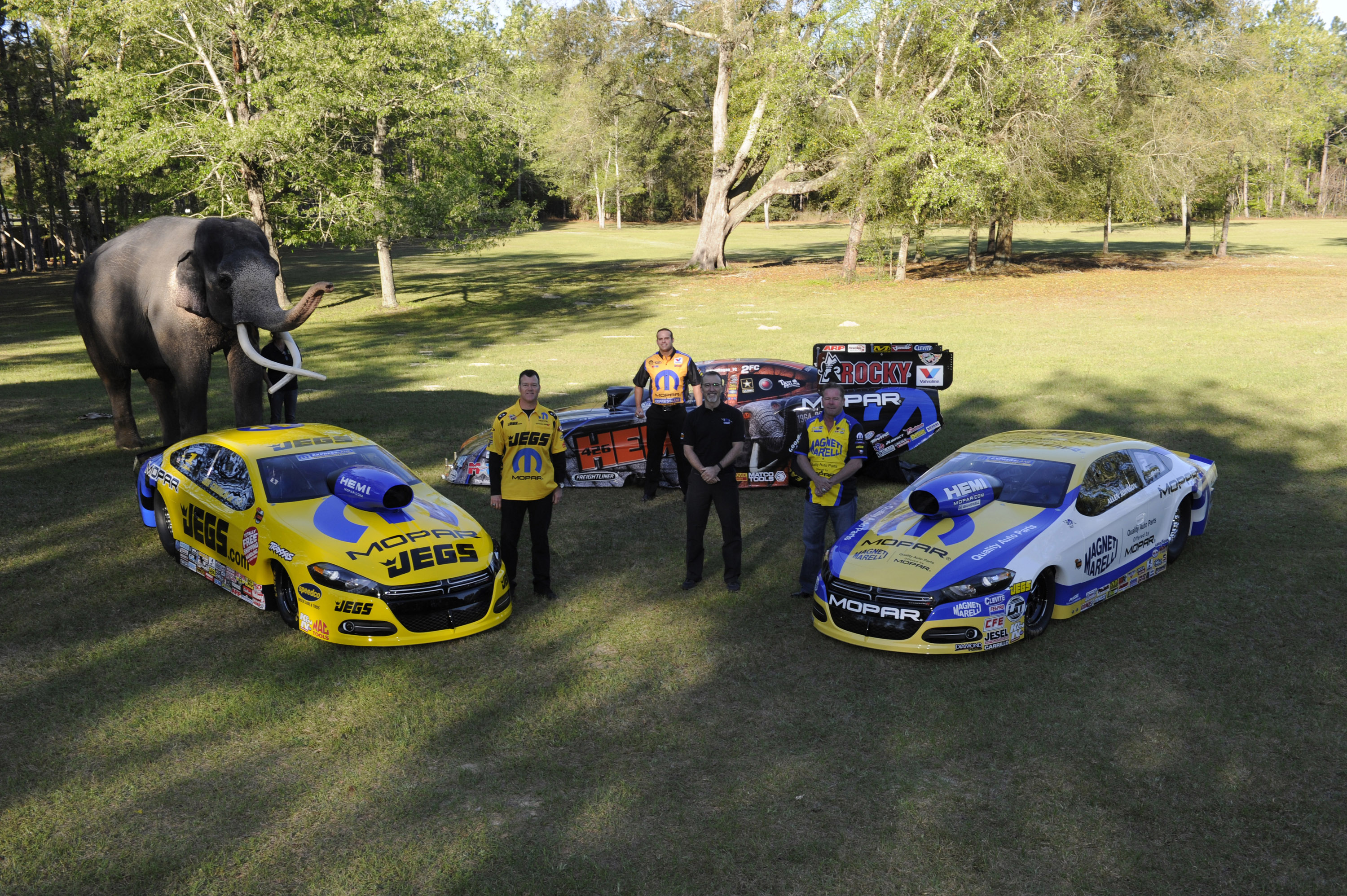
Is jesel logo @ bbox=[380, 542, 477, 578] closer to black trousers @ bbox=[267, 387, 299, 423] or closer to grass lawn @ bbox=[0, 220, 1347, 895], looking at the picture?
grass lawn @ bbox=[0, 220, 1347, 895]

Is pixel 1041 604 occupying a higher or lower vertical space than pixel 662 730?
higher

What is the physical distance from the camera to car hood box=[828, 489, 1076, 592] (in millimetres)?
7781

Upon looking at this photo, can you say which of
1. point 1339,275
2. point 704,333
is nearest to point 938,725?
point 704,333

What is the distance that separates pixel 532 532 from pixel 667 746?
2981mm

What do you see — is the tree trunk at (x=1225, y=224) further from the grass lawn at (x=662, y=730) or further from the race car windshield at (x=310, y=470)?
the race car windshield at (x=310, y=470)

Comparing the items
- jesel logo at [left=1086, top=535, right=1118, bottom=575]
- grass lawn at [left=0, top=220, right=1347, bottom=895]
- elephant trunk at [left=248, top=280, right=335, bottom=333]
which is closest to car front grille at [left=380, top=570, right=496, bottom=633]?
grass lawn at [left=0, top=220, right=1347, bottom=895]

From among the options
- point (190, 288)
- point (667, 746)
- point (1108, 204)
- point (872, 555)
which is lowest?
point (667, 746)

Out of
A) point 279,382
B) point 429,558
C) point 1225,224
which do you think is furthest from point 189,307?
point 1225,224

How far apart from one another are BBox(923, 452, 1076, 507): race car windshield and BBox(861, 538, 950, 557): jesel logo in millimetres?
1021

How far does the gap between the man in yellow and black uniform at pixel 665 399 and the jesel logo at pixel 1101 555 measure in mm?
5021

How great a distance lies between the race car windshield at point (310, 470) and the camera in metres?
8.64

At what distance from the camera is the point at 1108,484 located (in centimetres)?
881

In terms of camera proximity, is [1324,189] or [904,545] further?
[1324,189]

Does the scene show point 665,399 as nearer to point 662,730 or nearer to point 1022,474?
point 1022,474
